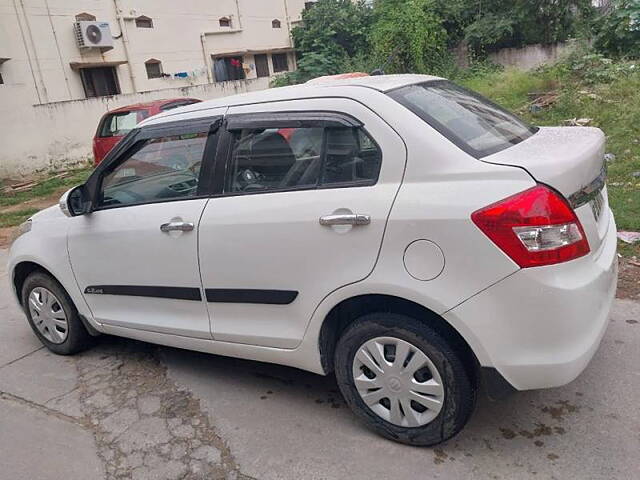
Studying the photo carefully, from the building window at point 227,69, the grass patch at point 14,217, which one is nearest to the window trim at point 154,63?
the building window at point 227,69

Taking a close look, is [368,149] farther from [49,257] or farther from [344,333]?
[49,257]

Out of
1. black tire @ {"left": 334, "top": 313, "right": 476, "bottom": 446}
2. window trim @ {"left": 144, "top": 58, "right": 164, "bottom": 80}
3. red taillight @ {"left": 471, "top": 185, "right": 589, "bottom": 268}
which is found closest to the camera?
red taillight @ {"left": 471, "top": 185, "right": 589, "bottom": 268}

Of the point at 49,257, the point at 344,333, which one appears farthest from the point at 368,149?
the point at 49,257

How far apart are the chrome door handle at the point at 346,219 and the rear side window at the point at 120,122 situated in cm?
882

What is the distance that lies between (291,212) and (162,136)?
3.59ft

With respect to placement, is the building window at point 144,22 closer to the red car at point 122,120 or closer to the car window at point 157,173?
the red car at point 122,120

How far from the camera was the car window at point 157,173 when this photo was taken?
3066 millimetres

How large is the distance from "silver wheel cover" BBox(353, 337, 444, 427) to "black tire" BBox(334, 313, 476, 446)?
2cm

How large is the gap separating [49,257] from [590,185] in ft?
10.7

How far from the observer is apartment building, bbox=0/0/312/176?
13953mm

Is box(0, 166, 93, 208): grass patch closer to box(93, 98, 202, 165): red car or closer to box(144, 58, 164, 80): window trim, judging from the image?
box(93, 98, 202, 165): red car

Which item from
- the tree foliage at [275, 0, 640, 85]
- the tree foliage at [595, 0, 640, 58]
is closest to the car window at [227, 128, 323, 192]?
the tree foliage at [595, 0, 640, 58]

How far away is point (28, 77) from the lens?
14.3m

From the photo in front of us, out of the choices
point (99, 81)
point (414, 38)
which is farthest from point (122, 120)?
point (414, 38)
